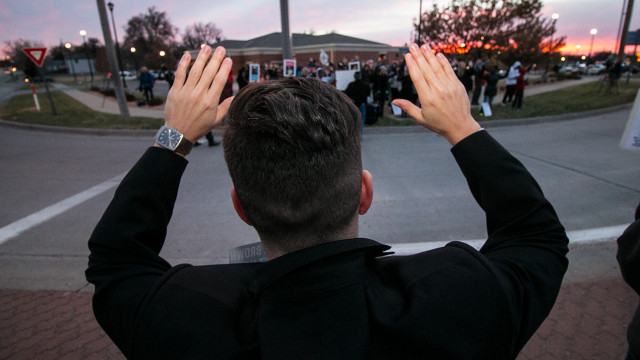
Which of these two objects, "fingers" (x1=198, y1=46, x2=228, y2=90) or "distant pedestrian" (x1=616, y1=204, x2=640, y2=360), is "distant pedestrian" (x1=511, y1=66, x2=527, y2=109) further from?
"fingers" (x1=198, y1=46, x2=228, y2=90)

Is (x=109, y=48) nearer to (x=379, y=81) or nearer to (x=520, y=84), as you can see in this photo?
(x=379, y=81)

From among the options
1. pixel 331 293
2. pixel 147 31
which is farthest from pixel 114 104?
pixel 147 31

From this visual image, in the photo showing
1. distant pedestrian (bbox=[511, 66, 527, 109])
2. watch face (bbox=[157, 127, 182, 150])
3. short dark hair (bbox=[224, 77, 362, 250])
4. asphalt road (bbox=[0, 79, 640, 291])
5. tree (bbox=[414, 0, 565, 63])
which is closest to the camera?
short dark hair (bbox=[224, 77, 362, 250])

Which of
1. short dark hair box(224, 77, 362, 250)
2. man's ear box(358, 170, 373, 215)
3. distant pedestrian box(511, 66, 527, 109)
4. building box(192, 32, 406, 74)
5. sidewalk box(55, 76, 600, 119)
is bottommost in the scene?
sidewalk box(55, 76, 600, 119)

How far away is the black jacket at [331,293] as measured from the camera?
81cm

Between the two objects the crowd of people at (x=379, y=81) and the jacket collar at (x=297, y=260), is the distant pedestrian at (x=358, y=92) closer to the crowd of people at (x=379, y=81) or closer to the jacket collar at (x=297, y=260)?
the crowd of people at (x=379, y=81)

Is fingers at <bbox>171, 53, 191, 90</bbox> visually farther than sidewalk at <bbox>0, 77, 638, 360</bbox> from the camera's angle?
No

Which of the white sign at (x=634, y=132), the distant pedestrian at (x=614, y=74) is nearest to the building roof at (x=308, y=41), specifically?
the distant pedestrian at (x=614, y=74)

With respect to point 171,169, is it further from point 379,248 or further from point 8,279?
point 8,279

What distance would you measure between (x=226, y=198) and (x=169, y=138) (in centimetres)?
498

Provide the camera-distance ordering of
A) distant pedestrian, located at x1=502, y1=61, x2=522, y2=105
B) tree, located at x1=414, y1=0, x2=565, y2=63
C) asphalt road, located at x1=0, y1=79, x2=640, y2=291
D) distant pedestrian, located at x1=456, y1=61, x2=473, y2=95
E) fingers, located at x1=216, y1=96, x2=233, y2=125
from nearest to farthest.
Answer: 1. fingers, located at x1=216, y1=96, x2=233, y2=125
2. asphalt road, located at x1=0, y1=79, x2=640, y2=291
3. distant pedestrian, located at x1=456, y1=61, x2=473, y2=95
4. distant pedestrian, located at x1=502, y1=61, x2=522, y2=105
5. tree, located at x1=414, y1=0, x2=565, y2=63

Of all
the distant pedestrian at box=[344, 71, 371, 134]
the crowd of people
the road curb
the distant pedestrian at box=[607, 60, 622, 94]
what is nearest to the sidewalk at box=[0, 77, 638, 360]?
the distant pedestrian at box=[344, 71, 371, 134]

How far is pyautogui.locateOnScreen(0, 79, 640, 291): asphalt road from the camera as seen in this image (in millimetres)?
4266

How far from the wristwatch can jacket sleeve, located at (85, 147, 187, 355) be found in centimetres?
2
